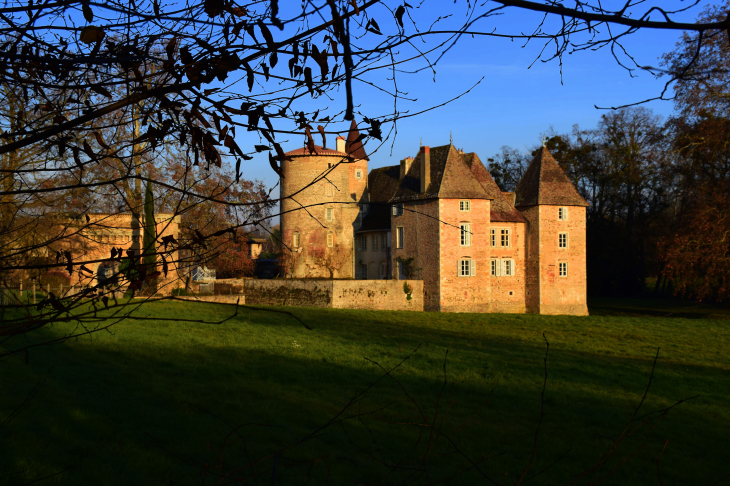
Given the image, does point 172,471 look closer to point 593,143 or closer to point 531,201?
point 531,201

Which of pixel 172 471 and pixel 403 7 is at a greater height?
pixel 403 7

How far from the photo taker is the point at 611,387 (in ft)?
44.5

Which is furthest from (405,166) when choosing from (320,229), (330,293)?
(330,293)

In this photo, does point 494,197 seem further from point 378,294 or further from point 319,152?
point 319,152

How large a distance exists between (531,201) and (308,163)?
14.9m

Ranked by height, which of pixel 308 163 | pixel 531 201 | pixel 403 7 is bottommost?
pixel 403 7

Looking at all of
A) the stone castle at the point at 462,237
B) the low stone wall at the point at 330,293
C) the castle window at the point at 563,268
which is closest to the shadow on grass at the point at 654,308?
the castle window at the point at 563,268

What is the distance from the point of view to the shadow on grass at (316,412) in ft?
23.6

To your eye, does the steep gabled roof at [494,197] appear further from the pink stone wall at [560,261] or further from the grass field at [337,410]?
the grass field at [337,410]

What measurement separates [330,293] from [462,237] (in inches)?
340

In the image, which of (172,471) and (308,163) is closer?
(172,471)

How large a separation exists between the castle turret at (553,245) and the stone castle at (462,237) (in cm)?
6

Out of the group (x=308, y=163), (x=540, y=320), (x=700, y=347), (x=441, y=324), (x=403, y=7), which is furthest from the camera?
(x=308, y=163)

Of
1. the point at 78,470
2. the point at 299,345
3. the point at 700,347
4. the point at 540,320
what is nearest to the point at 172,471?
the point at 78,470
